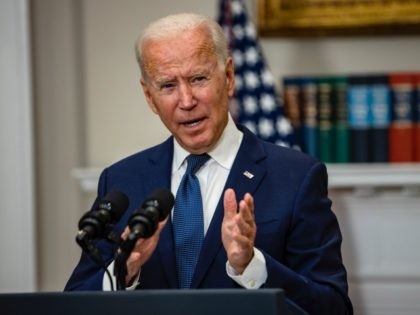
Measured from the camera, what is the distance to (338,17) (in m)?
4.29

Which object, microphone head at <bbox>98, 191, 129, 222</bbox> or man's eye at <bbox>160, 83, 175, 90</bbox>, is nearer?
microphone head at <bbox>98, 191, 129, 222</bbox>

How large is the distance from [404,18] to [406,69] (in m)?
0.27

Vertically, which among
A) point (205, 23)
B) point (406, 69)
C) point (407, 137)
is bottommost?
point (407, 137)

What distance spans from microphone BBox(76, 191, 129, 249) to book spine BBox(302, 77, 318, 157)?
8.14 ft

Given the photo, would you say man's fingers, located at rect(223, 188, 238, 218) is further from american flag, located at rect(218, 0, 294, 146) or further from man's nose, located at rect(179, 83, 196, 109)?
american flag, located at rect(218, 0, 294, 146)

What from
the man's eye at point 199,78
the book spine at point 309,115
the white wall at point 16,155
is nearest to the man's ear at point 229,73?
the man's eye at point 199,78

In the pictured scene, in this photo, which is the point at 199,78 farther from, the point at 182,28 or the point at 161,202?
the point at 161,202

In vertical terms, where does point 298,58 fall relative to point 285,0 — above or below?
below

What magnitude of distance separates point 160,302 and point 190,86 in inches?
33.2

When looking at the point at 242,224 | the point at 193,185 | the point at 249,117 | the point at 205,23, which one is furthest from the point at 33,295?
the point at 249,117

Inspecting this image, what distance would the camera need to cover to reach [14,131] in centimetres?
436

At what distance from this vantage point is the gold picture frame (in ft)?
14.0

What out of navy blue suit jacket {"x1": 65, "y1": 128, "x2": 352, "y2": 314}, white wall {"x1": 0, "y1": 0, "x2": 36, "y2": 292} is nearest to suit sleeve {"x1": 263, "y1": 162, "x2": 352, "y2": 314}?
navy blue suit jacket {"x1": 65, "y1": 128, "x2": 352, "y2": 314}

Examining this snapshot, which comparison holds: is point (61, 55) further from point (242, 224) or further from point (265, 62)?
point (242, 224)
